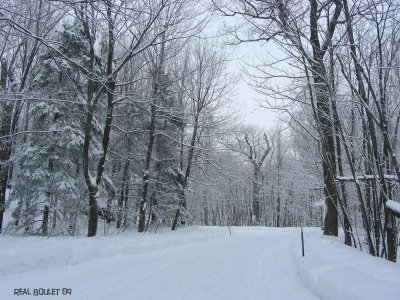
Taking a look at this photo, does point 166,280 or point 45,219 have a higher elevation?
point 45,219

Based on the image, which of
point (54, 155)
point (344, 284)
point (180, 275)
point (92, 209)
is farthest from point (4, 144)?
point (344, 284)

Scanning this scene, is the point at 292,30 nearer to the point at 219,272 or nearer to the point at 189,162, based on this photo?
the point at 219,272

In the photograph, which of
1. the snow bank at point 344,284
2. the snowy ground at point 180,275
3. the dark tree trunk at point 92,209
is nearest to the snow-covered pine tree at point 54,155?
the dark tree trunk at point 92,209

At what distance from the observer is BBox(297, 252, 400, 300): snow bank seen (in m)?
4.44

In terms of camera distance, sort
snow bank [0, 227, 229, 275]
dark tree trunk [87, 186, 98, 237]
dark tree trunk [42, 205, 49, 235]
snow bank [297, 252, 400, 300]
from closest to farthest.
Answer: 1. snow bank [297, 252, 400, 300]
2. snow bank [0, 227, 229, 275]
3. dark tree trunk [87, 186, 98, 237]
4. dark tree trunk [42, 205, 49, 235]

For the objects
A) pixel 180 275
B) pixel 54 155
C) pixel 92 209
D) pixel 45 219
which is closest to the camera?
pixel 180 275

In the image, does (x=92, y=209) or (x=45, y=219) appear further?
(x=45, y=219)

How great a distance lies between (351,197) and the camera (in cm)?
1772

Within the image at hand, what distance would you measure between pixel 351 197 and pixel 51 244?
14317mm

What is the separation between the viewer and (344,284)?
5180 millimetres

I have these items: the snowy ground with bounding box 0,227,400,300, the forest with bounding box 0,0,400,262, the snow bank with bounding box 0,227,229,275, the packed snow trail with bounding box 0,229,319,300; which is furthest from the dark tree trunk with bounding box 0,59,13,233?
the packed snow trail with bounding box 0,229,319,300

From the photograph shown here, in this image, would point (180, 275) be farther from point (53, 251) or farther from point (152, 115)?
point (152, 115)

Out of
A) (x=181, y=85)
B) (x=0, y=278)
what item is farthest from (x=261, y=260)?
(x=181, y=85)

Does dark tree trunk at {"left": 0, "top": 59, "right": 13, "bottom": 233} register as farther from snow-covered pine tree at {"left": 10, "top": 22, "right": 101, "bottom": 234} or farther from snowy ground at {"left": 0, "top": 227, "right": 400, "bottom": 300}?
snowy ground at {"left": 0, "top": 227, "right": 400, "bottom": 300}
